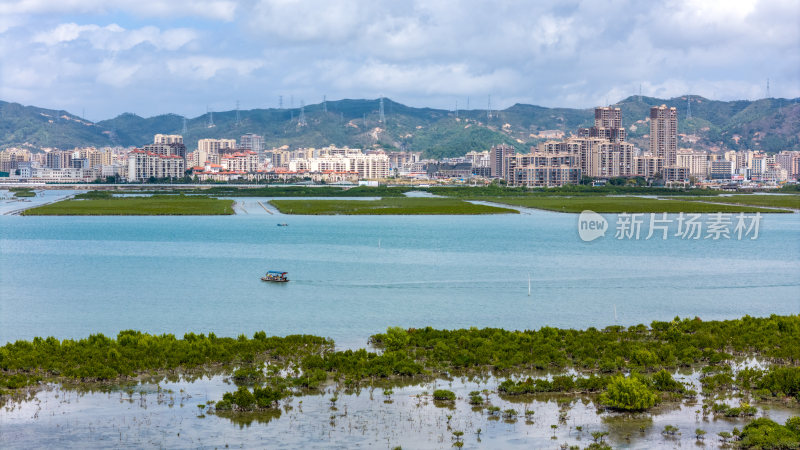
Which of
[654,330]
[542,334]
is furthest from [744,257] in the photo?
[542,334]

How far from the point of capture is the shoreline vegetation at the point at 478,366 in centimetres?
1495

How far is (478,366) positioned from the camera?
17.6 m

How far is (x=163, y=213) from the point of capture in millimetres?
72250

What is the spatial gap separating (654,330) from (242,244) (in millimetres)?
29771

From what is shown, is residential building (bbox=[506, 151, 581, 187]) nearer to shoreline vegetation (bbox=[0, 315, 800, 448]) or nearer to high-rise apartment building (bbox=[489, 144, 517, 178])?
high-rise apartment building (bbox=[489, 144, 517, 178])

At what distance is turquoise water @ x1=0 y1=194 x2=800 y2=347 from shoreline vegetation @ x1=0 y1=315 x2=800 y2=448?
8.87ft

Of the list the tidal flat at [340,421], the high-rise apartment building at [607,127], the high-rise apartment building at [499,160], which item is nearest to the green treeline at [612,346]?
the tidal flat at [340,421]

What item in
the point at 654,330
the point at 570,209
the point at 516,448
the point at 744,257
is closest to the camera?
the point at 516,448

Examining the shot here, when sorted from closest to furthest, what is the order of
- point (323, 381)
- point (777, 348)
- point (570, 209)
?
point (323, 381), point (777, 348), point (570, 209)

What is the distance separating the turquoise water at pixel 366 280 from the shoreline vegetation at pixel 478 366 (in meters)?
2.70

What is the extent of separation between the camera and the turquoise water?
23844mm

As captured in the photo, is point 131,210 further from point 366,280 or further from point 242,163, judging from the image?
point 242,163

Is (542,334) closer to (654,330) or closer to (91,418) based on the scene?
(654,330)

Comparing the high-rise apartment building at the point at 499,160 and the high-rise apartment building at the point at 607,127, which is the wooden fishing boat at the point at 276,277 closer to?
the high-rise apartment building at the point at 499,160
